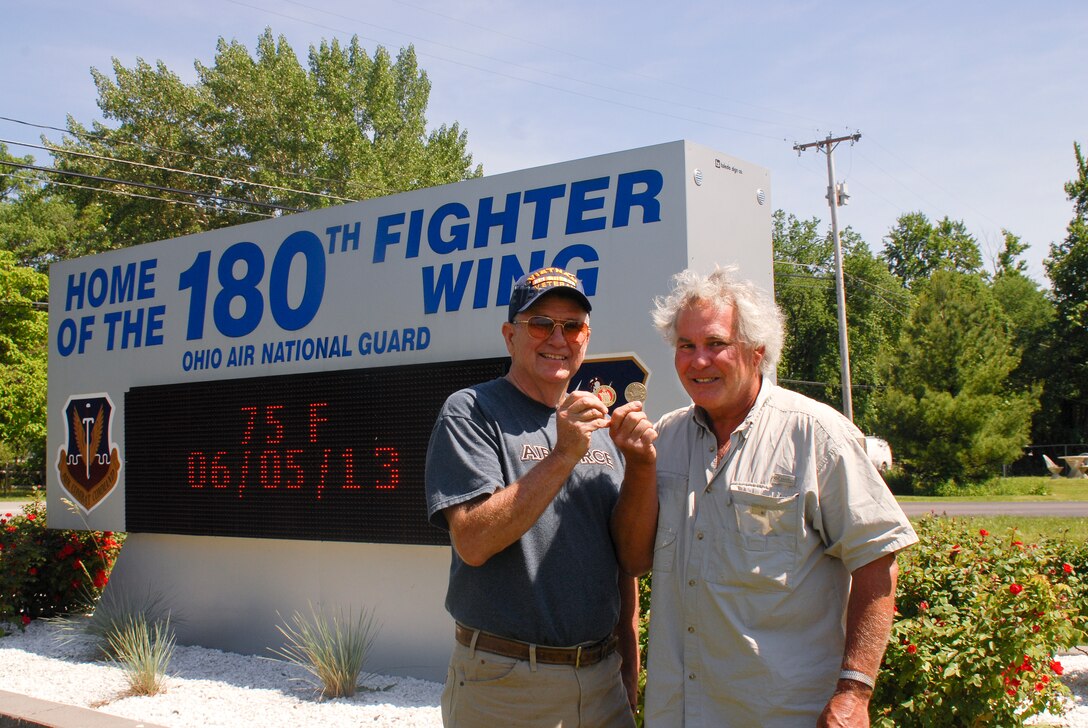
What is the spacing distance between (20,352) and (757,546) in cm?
3184

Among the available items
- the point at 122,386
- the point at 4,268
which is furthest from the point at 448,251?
the point at 4,268

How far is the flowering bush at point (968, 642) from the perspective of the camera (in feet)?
12.1

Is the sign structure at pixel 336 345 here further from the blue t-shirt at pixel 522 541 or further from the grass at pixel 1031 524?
the grass at pixel 1031 524

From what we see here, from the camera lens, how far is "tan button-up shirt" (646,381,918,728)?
2410 millimetres

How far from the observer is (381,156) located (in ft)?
107

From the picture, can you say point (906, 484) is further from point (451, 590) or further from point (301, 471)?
point (451, 590)

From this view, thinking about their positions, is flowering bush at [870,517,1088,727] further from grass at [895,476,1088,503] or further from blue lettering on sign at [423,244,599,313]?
grass at [895,476,1088,503]

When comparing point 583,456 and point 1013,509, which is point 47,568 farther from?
point 1013,509

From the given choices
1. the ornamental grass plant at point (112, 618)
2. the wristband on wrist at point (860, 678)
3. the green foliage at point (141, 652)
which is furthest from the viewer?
the ornamental grass plant at point (112, 618)

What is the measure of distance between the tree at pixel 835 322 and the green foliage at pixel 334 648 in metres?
43.7

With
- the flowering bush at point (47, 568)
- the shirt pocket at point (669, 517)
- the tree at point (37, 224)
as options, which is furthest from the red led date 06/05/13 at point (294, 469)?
the tree at point (37, 224)

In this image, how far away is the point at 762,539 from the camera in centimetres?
248

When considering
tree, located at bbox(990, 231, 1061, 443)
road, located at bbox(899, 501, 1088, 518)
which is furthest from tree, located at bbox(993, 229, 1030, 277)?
road, located at bbox(899, 501, 1088, 518)

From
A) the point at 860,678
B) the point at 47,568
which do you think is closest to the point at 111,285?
the point at 47,568
